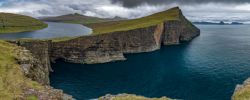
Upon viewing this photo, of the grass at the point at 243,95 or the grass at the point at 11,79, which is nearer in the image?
the grass at the point at 243,95

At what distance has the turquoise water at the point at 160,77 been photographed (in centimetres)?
10194

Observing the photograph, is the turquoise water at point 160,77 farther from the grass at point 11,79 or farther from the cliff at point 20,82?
the grass at point 11,79

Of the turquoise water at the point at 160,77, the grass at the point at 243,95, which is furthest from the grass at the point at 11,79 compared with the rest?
the turquoise water at the point at 160,77

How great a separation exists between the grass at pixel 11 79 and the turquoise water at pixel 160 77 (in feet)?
111

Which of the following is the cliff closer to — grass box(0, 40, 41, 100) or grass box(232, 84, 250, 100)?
grass box(0, 40, 41, 100)

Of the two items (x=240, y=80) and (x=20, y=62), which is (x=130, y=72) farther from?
(x=20, y=62)

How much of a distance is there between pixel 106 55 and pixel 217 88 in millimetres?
75676

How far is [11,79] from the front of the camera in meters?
54.2

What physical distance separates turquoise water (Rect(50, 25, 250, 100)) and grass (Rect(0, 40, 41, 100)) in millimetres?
33686

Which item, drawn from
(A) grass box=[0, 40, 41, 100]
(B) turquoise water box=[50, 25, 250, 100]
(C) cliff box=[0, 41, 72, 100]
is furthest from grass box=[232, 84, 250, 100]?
(B) turquoise water box=[50, 25, 250, 100]

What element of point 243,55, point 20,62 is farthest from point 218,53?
point 20,62

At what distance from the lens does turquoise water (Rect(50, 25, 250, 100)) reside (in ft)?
334

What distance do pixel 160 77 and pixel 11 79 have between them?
78.9m

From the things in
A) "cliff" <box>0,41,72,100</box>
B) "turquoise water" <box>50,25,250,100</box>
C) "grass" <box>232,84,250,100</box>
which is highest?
"cliff" <box>0,41,72,100</box>
